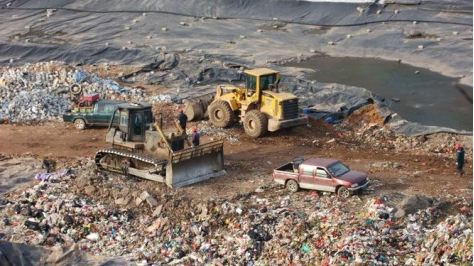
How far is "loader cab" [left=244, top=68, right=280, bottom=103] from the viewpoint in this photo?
81.5 ft

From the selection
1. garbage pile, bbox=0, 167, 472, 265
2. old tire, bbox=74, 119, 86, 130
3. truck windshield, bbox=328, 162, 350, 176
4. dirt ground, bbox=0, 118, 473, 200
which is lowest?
garbage pile, bbox=0, 167, 472, 265

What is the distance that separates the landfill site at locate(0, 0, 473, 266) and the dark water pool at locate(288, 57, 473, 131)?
11 cm

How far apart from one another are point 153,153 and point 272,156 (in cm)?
415

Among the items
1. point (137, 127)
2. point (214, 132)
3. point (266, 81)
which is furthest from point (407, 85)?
point (137, 127)

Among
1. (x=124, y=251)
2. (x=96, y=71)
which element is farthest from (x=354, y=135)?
(x=96, y=71)

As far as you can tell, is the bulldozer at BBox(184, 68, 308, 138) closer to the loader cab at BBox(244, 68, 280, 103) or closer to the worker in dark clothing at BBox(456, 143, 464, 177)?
the loader cab at BBox(244, 68, 280, 103)

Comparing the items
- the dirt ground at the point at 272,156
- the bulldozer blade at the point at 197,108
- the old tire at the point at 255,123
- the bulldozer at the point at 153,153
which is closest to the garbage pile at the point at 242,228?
the bulldozer at the point at 153,153

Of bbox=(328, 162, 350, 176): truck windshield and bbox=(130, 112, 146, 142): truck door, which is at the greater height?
bbox=(130, 112, 146, 142): truck door

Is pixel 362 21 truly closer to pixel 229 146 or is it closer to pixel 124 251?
pixel 229 146

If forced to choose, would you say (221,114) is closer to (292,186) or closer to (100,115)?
(100,115)

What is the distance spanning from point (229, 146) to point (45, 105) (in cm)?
760

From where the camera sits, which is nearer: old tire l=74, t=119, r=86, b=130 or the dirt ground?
the dirt ground

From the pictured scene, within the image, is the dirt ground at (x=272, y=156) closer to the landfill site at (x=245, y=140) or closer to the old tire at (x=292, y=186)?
the landfill site at (x=245, y=140)

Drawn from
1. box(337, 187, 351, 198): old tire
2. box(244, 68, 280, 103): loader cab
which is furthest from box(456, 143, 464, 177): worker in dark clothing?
box(244, 68, 280, 103): loader cab
